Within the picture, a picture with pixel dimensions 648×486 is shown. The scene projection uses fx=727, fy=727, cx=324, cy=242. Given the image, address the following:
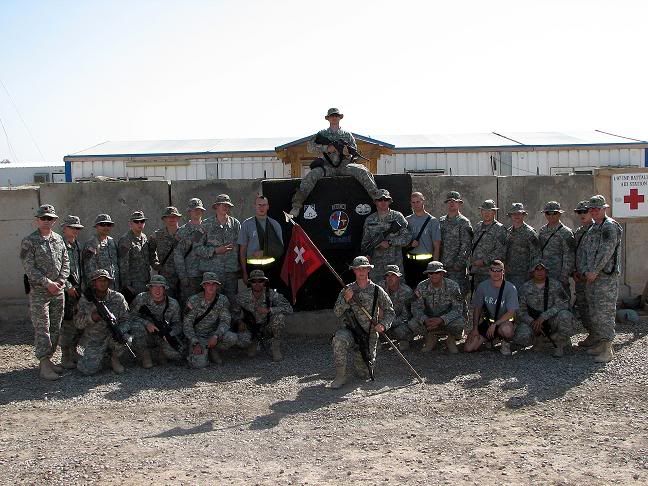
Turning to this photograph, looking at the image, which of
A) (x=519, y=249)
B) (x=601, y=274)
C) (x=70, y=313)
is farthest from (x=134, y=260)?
(x=601, y=274)

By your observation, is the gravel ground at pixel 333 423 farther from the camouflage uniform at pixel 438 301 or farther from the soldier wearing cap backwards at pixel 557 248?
the soldier wearing cap backwards at pixel 557 248

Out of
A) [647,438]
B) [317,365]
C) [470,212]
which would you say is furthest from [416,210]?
[647,438]

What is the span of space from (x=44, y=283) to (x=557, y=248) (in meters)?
5.87

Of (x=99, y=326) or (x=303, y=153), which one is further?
(x=303, y=153)

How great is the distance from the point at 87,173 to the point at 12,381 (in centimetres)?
1262

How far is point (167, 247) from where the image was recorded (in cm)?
907

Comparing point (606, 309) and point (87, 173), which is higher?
point (87, 173)

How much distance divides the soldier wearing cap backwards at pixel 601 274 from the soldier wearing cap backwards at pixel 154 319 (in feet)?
15.3

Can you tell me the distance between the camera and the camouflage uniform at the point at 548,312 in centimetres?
819

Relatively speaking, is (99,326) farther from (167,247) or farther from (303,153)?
(303,153)

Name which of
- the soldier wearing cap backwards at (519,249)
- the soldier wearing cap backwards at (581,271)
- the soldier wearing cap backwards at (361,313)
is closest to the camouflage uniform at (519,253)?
the soldier wearing cap backwards at (519,249)

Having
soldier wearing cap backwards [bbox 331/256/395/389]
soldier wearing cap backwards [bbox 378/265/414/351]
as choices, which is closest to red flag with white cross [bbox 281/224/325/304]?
soldier wearing cap backwards [bbox 331/256/395/389]

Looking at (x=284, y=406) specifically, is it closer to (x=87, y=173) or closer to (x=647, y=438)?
(x=647, y=438)

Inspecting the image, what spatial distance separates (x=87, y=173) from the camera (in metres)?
19.5
